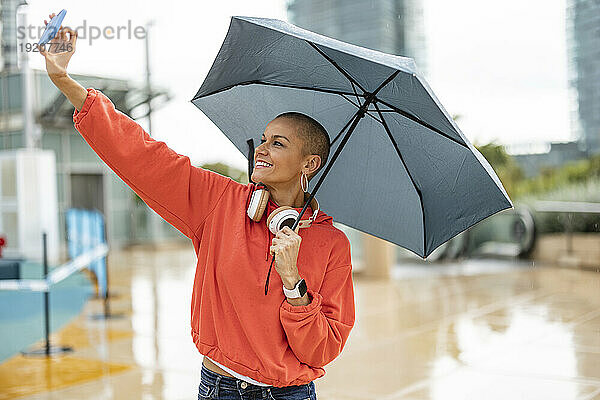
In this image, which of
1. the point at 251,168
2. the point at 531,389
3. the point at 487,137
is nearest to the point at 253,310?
the point at 251,168

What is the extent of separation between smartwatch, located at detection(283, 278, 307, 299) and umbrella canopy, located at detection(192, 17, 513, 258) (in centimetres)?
35

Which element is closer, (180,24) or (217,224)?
(217,224)

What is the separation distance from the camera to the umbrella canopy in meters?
2.07

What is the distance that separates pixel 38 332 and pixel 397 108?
5417 mm

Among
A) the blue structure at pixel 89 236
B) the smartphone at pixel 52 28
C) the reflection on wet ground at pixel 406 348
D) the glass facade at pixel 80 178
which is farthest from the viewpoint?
the glass facade at pixel 80 178

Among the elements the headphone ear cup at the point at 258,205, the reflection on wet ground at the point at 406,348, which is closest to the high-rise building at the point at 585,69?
the reflection on wet ground at the point at 406,348

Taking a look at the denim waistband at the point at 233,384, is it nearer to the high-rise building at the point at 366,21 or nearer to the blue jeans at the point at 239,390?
the blue jeans at the point at 239,390

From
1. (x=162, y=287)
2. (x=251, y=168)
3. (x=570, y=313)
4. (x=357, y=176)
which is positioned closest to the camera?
(x=251, y=168)

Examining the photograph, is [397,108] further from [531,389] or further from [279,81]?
[531,389]

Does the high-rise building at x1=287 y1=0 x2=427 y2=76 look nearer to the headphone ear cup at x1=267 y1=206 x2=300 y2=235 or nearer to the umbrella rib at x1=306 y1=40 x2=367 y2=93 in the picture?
the umbrella rib at x1=306 y1=40 x2=367 y2=93

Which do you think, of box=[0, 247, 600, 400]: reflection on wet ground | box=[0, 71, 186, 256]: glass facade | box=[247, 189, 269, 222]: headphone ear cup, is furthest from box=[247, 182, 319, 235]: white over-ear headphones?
box=[0, 71, 186, 256]: glass facade

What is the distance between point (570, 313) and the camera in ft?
23.7

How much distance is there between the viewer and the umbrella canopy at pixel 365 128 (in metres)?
2.07

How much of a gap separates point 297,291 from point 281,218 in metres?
0.19
